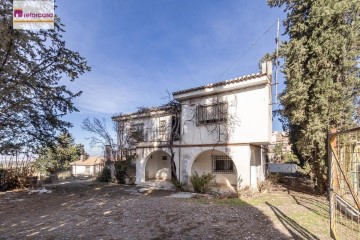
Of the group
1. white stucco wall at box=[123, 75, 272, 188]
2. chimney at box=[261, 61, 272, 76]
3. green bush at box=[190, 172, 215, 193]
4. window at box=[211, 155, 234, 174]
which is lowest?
green bush at box=[190, 172, 215, 193]

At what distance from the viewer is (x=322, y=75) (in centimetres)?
1194

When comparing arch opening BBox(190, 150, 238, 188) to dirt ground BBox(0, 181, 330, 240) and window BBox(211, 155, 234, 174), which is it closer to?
window BBox(211, 155, 234, 174)

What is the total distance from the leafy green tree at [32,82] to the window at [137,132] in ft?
19.8

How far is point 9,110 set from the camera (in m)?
11.2

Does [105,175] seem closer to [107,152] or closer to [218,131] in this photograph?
[107,152]

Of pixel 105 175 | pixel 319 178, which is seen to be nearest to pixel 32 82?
pixel 105 175

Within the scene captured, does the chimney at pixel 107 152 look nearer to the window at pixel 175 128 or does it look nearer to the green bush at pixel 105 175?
the green bush at pixel 105 175

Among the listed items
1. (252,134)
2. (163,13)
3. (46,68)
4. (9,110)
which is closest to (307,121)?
(252,134)

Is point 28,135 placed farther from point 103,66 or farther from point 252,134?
point 252,134

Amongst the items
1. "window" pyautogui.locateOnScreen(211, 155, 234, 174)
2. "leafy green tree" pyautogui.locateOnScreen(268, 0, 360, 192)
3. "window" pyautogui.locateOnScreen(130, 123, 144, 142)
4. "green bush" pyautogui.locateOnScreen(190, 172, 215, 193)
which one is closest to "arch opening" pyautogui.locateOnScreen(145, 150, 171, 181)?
"window" pyautogui.locateOnScreen(130, 123, 144, 142)

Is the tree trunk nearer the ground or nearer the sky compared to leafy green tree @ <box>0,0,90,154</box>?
nearer the ground

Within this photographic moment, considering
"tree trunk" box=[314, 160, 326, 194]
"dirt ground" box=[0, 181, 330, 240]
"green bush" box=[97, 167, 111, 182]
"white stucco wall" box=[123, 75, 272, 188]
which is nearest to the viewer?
"dirt ground" box=[0, 181, 330, 240]

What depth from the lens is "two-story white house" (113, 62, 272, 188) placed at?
12695 millimetres

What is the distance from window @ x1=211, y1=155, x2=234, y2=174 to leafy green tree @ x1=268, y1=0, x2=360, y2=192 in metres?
4.84
